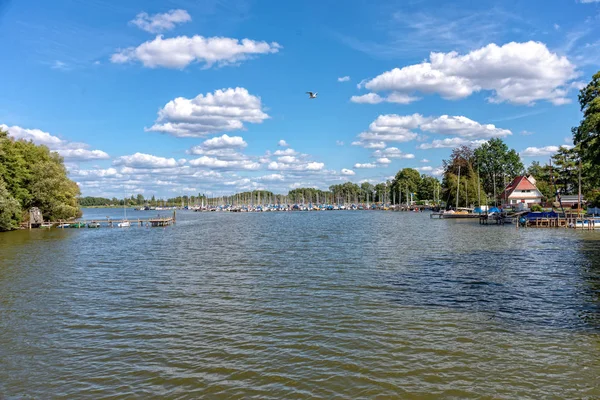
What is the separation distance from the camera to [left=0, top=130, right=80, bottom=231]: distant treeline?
206ft

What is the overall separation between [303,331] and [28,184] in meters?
73.8

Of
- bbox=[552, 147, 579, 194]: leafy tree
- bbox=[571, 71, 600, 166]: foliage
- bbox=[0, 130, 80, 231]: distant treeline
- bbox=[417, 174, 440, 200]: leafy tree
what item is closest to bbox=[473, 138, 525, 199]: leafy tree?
bbox=[552, 147, 579, 194]: leafy tree

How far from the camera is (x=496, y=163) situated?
129 metres

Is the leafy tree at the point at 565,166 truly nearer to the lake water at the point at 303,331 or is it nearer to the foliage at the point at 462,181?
the foliage at the point at 462,181

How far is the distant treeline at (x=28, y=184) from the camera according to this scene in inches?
2476

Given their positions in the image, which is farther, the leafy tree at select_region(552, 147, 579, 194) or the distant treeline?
the leafy tree at select_region(552, 147, 579, 194)

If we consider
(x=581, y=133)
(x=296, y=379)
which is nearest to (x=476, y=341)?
(x=296, y=379)

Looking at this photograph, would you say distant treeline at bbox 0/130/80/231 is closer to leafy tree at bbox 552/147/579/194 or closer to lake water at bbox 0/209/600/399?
lake water at bbox 0/209/600/399

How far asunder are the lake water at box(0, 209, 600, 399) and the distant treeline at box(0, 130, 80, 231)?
4292cm

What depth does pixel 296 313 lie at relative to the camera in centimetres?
1625

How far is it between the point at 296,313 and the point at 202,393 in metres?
6.80

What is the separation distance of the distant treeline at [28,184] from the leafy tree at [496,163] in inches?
4325

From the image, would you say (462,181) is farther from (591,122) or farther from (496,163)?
(591,122)

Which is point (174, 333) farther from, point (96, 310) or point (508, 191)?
point (508, 191)
